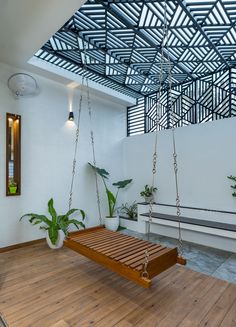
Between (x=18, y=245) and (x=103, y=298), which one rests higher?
(x=18, y=245)

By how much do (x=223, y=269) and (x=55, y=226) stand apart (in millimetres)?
3047

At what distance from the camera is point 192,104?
18.4 feet

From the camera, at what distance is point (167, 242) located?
15.1 ft

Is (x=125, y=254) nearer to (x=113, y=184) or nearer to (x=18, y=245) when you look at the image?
(x=18, y=245)

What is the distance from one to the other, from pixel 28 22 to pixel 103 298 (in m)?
3.89

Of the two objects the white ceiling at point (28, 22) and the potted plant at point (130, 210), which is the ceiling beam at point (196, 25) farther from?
the potted plant at point (130, 210)

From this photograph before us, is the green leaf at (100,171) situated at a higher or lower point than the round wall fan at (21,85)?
lower

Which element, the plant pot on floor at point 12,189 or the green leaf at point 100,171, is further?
the green leaf at point 100,171

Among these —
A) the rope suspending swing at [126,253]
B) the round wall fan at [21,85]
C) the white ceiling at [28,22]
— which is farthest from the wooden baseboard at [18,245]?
the white ceiling at [28,22]

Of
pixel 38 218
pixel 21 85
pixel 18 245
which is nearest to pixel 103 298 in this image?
pixel 38 218

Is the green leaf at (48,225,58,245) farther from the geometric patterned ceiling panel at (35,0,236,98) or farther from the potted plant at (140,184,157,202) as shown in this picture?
the geometric patterned ceiling panel at (35,0,236,98)

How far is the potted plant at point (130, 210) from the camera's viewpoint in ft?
19.3

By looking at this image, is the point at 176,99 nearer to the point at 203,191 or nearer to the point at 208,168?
the point at 208,168

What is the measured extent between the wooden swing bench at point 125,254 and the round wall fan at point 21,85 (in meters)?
2.94
